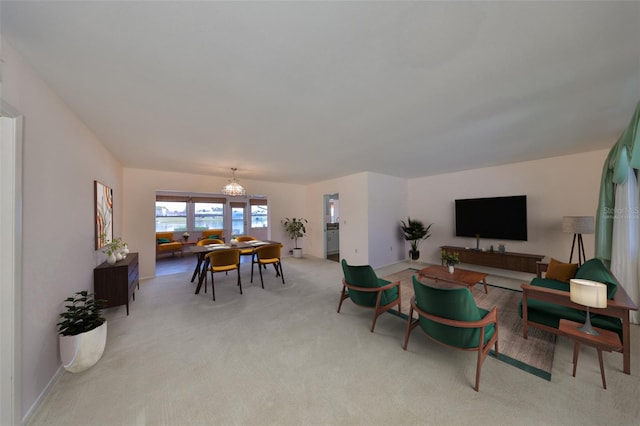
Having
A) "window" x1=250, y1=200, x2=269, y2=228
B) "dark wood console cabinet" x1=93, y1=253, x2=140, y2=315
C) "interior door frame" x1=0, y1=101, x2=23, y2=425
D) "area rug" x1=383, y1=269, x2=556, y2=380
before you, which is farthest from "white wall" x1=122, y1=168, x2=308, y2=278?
"area rug" x1=383, y1=269, x2=556, y2=380

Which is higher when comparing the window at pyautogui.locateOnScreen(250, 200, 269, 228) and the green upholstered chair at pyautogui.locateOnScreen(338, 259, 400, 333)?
the window at pyautogui.locateOnScreen(250, 200, 269, 228)

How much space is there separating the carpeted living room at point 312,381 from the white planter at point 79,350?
0.10m

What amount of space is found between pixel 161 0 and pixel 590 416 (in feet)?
12.0

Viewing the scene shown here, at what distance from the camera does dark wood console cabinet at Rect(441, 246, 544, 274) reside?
4045mm

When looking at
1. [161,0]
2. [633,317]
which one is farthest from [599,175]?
[161,0]

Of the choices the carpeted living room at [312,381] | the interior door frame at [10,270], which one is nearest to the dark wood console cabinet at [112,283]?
the carpeted living room at [312,381]

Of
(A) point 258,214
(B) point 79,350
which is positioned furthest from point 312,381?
(A) point 258,214

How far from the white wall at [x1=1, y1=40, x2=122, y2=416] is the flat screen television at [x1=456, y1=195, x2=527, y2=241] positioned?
22.1 feet

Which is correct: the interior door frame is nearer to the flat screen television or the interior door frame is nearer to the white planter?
the white planter

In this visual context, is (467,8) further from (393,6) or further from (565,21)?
(565,21)

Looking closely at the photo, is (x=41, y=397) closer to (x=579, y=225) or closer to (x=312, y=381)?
(x=312, y=381)

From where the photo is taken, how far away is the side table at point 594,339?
1648 mm

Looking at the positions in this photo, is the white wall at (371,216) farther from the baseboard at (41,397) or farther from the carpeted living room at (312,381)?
the baseboard at (41,397)

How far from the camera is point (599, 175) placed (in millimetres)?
3738
